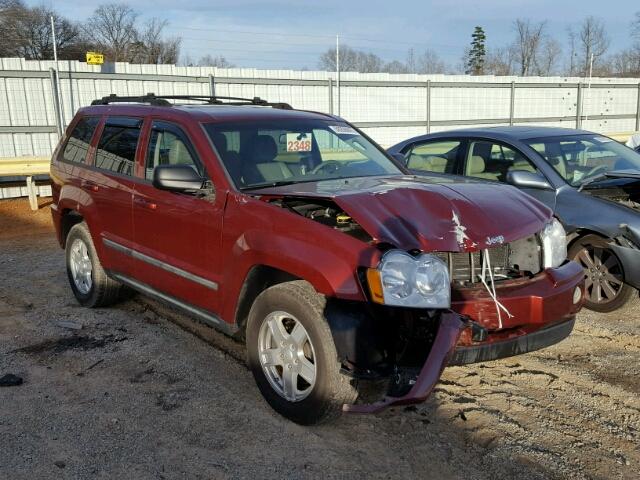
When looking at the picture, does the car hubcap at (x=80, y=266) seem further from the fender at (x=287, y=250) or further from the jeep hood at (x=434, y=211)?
the jeep hood at (x=434, y=211)

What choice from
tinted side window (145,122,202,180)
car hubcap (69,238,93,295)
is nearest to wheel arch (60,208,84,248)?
car hubcap (69,238,93,295)

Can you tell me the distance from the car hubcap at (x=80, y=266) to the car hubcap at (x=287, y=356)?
2.87m

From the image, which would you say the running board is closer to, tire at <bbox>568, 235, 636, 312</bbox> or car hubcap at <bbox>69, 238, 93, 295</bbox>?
car hubcap at <bbox>69, 238, 93, 295</bbox>

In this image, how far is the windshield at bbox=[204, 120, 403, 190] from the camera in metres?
4.22

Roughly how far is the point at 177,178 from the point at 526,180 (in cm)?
328

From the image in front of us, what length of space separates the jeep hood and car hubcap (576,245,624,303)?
1842 mm

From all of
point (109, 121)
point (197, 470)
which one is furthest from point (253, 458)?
point (109, 121)

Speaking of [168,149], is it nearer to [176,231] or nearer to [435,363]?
[176,231]

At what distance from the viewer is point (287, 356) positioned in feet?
11.7

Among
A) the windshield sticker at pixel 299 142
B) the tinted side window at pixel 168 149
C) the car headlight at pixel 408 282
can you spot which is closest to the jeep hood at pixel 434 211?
the car headlight at pixel 408 282

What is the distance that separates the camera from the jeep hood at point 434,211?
327cm

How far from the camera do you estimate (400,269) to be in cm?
312

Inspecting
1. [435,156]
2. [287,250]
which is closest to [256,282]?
[287,250]

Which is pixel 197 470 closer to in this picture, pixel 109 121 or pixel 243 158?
pixel 243 158
